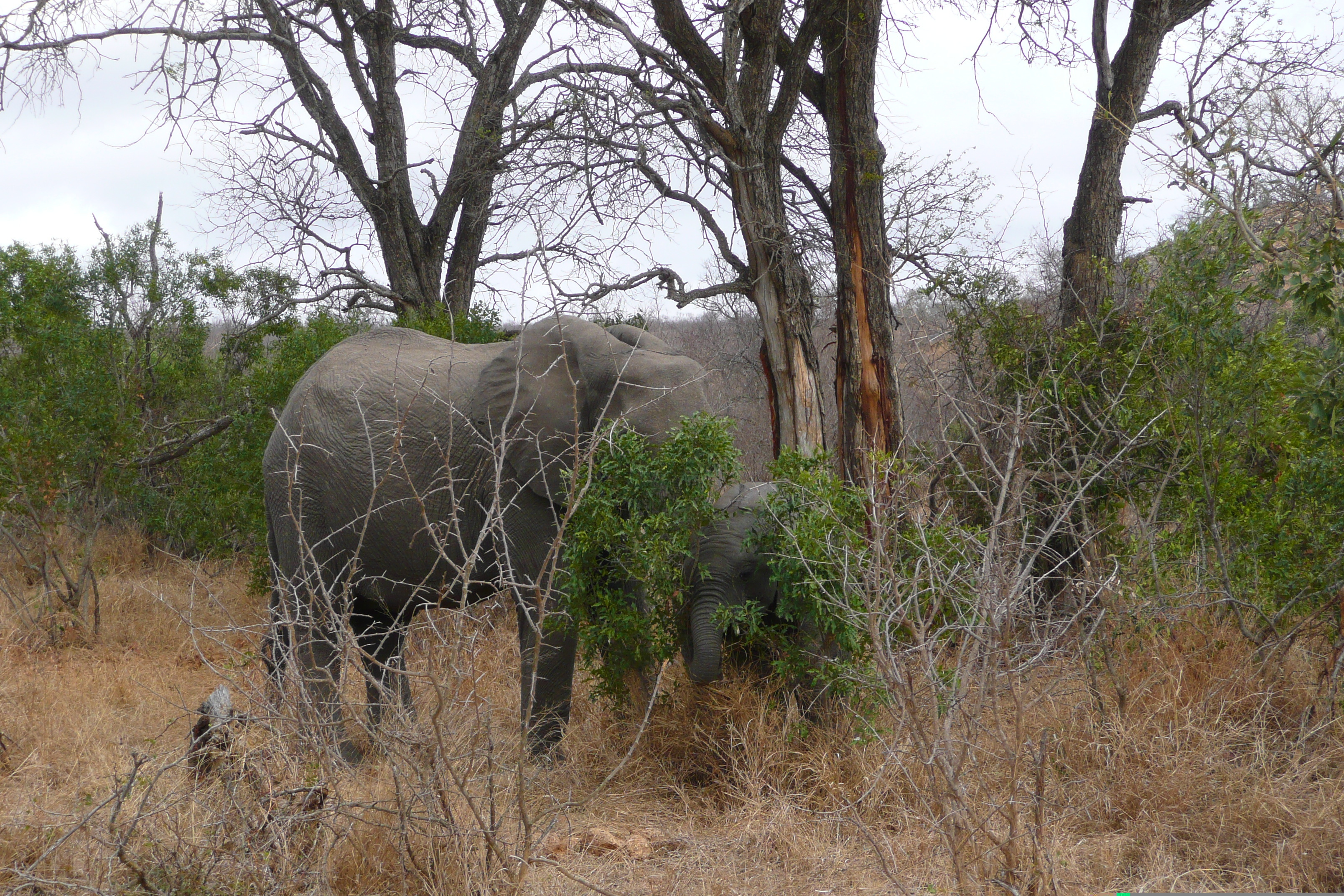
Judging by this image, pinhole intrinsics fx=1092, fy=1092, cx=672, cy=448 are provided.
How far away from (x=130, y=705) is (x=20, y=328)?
18.8 ft

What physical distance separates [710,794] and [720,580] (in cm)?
102

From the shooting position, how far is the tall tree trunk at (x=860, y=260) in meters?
8.23

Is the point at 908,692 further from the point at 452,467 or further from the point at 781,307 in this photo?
the point at 781,307

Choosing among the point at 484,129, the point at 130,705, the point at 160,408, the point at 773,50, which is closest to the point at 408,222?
the point at 484,129

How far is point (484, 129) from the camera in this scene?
11961mm

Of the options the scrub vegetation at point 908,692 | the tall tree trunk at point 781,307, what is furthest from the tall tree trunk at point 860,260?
the scrub vegetation at point 908,692

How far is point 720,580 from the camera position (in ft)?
17.6

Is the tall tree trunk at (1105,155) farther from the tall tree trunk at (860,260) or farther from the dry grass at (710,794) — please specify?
the dry grass at (710,794)

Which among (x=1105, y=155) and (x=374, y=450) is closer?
(x=374, y=450)

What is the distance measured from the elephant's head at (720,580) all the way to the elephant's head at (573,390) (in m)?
0.57

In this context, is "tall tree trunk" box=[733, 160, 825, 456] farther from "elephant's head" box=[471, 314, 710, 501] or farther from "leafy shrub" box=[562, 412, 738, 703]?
"leafy shrub" box=[562, 412, 738, 703]

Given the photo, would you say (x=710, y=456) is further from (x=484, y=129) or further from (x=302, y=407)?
(x=484, y=129)

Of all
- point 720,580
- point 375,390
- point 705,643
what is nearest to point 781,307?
point 375,390

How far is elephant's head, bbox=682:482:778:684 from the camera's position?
514cm
